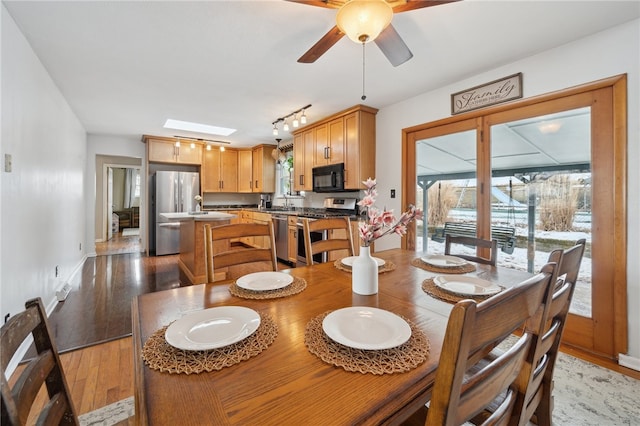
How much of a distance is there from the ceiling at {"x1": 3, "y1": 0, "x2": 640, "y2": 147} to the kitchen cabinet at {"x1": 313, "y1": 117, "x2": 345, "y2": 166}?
48 centimetres

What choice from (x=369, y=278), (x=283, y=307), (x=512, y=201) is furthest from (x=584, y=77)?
(x=283, y=307)

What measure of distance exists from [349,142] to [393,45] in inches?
82.6

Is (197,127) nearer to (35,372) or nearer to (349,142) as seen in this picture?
(349,142)

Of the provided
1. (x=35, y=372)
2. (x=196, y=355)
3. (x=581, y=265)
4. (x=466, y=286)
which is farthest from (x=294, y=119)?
(x=35, y=372)

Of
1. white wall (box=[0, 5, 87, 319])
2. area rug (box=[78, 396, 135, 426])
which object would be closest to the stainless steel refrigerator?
white wall (box=[0, 5, 87, 319])

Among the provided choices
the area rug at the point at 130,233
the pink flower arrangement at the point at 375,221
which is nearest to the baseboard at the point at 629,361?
the pink flower arrangement at the point at 375,221

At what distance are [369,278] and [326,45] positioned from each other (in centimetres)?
146

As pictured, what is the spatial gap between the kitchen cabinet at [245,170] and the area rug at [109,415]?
17.0ft

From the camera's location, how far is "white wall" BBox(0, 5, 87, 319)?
1.82 meters

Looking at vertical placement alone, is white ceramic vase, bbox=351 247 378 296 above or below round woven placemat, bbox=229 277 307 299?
above

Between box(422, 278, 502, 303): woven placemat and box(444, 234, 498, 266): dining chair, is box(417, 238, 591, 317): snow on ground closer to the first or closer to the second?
box(444, 234, 498, 266): dining chair

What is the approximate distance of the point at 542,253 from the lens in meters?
2.50

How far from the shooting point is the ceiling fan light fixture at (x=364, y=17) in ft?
4.35

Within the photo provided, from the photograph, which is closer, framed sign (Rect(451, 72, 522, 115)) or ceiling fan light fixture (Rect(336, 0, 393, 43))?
ceiling fan light fixture (Rect(336, 0, 393, 43))
